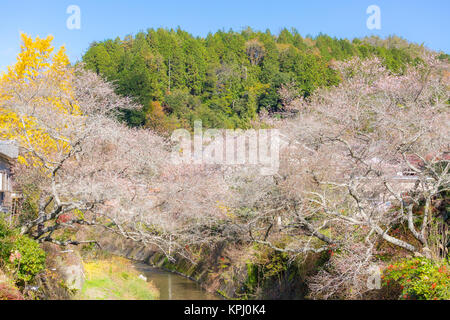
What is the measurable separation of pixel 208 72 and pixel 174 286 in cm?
3070

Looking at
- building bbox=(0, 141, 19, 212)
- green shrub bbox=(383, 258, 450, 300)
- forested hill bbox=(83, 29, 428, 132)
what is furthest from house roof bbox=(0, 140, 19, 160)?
A: forested hill bbox=(83, 29, 428, 132)

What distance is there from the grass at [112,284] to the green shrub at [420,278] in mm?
7753

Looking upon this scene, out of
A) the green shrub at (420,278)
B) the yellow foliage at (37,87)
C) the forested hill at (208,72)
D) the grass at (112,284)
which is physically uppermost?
the forested hill at (208,72)

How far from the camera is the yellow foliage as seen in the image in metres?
12.6

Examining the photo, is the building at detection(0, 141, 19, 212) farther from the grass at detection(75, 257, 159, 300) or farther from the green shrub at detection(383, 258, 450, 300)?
the green shrub at detection(383, 258, 450, 300)

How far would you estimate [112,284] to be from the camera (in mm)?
13555

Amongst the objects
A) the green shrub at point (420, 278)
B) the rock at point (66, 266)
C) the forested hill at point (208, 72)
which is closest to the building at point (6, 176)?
the rock at point (66, 266)

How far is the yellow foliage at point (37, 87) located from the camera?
1257 cm

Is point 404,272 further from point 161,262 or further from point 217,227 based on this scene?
point 161,262

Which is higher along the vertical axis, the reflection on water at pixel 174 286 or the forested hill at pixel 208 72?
the forested hill at pixel 208 72

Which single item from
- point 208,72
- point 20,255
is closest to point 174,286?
point 20,255

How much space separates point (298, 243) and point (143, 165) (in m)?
8.03

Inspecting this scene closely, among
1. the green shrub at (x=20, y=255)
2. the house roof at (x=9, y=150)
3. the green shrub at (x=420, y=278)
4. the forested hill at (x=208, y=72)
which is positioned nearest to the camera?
the green shrub at (x=420, y=278)

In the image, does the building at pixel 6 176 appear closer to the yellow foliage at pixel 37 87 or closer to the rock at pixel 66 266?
the yellow foliage at pixel 37 87
